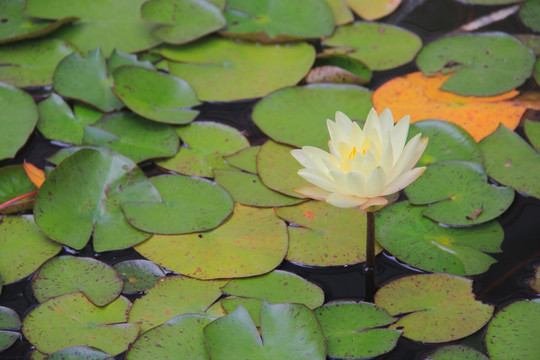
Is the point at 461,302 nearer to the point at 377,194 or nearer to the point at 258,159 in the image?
the point at 377,194

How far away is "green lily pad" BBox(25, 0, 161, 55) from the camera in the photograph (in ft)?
9.15

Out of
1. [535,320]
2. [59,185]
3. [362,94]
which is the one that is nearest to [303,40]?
[362,94]

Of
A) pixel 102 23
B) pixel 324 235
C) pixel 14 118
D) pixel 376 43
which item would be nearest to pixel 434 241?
pixel 324 235

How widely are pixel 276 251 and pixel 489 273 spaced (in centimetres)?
73

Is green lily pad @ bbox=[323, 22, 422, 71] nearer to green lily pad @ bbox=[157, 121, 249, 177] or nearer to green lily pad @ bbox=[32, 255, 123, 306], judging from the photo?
green lily pad @ bbox=[157, 121, 249, 177]

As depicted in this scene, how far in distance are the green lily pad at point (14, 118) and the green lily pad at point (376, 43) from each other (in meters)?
1.42

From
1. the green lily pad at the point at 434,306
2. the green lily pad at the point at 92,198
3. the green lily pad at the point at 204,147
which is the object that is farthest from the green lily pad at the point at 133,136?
the green lily pad at the point at 434,306

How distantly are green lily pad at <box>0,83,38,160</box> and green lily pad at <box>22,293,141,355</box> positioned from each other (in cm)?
79

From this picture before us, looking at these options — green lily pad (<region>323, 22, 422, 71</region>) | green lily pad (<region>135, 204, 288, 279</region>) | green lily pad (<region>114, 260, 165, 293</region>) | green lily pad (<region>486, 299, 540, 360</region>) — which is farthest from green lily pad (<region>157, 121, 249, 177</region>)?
green lily pad (<region>486, 299, 540, 360</region>)

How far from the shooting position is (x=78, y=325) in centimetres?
179

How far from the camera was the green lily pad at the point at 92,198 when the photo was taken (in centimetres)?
202

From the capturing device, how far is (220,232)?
204cm

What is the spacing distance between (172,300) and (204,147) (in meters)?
0.74

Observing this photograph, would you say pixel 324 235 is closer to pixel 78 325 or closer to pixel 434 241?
pixel 434 241
